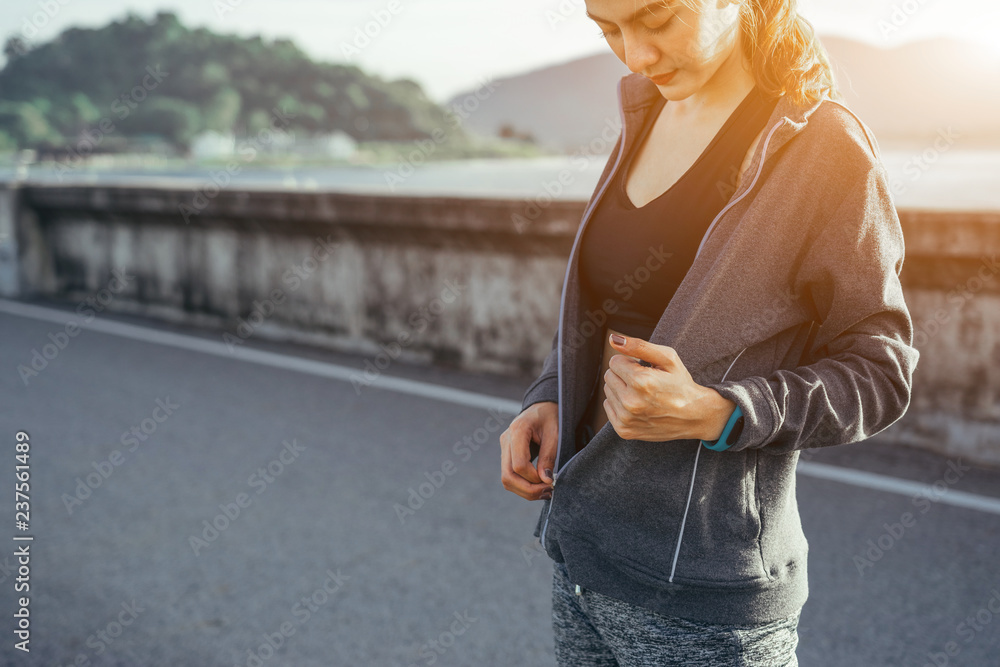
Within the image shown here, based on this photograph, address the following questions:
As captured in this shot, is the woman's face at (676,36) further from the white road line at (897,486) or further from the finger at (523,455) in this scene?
the white road line at (897,486)

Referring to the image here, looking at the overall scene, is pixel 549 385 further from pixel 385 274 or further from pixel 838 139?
pixel 385 274

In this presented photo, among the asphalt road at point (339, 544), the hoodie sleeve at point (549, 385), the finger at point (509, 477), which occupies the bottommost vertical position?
the asphalt road at point (339, 544)

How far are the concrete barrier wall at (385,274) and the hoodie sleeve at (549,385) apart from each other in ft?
11.6

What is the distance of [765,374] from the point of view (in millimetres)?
1311

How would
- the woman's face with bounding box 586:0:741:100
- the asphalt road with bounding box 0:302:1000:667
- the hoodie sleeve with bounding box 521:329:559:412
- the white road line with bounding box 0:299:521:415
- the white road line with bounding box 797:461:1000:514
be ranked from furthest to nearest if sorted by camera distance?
1. the white road line with bounding box 0:299:521:415
2. the white road line with bounding box 797:461:1000:514
3. the asphalt road with bounding box 0:302:1000:667
4. the hoodie sleeve with bounding box 521:329:559:412
5. the woman's face with bounding box 586:0:741:100

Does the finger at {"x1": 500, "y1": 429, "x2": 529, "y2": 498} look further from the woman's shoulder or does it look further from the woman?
the woman's shoulder

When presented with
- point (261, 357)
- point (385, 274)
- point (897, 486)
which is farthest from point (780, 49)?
point (261, 357)

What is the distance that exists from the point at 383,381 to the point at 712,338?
5.20m

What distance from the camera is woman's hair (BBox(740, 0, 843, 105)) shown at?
1.30 m

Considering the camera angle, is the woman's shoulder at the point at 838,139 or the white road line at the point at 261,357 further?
the white road line at the point at 261,357

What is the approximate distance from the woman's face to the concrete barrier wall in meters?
3.64

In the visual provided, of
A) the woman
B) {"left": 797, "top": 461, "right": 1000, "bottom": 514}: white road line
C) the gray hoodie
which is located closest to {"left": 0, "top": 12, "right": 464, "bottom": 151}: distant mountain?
{"left": 797, "top": 461, "right": 1000, "bottom": 514}: white road line

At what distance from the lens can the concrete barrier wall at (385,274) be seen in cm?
458

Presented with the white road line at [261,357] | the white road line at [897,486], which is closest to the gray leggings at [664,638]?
the white road line at [897,486]
